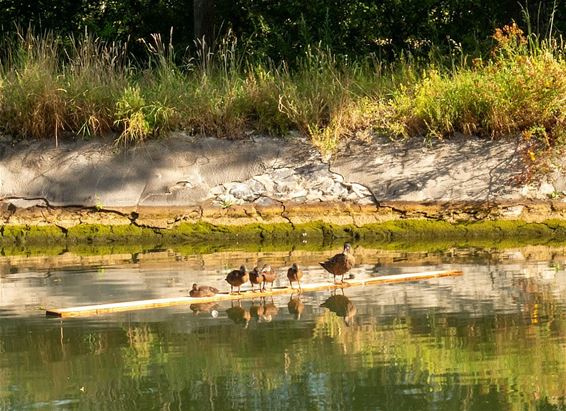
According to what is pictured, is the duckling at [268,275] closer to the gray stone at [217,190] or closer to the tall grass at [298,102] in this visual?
the gray stone at [217,190]

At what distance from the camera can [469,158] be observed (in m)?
17.4

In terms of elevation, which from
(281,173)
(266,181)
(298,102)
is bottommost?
(266,181)

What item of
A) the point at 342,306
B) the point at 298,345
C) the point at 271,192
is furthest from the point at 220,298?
the point at 271,192

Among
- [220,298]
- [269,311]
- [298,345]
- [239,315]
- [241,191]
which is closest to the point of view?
[298,345]

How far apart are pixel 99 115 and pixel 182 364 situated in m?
10.3

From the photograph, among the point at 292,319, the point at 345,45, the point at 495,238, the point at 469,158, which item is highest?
the point at 345,45

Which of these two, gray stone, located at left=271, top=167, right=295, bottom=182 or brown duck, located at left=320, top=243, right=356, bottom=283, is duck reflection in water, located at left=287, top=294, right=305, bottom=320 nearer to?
brown duck, located at left=320, top=243, right=356, bottom=283

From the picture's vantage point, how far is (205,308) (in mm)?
10672

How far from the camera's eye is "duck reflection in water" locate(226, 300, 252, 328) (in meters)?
10.0

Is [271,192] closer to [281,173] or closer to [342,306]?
[281,173]

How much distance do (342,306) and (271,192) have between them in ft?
22.2

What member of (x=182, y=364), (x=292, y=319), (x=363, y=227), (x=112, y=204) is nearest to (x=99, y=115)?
(x=112, y=204)

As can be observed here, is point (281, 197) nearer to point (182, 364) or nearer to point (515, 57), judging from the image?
point (515, 57)

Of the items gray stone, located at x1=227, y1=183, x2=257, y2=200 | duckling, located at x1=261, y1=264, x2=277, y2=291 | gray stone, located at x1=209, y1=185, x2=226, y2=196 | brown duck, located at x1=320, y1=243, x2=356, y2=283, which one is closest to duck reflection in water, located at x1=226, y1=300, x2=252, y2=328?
duckling, located at x1=261, y1=264, x2=277, y2=291
